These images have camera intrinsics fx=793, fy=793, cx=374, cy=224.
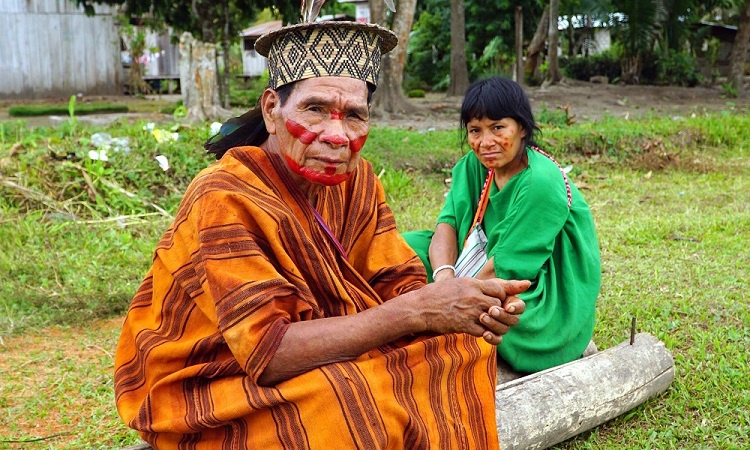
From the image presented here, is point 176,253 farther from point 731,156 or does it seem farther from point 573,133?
point 731,156

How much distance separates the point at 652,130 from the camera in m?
10.1

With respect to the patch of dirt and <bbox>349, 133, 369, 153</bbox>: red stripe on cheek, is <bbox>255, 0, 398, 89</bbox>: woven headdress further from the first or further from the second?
the patch of dirt

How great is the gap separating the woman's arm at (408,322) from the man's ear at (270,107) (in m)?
0.66

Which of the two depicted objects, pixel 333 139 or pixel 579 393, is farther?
pixel 579 393

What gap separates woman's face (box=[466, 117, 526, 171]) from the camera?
368 cm

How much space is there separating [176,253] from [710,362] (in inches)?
113

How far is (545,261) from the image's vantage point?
140 inches

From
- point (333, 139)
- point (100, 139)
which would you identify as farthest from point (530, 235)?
point (100, 139)

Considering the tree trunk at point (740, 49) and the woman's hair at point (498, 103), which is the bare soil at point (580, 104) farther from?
the woman's hair at point (498, 103)

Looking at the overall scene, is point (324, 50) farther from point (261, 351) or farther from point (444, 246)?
point (444, 246)

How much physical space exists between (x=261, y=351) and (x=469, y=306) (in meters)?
0.59

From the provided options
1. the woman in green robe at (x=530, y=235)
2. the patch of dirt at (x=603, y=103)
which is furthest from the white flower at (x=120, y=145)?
the patch of dirt at (x=603, y=103)

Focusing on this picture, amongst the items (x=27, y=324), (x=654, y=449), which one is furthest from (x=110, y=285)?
(x=654, y=449)

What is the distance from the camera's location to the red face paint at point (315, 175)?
2.37m
